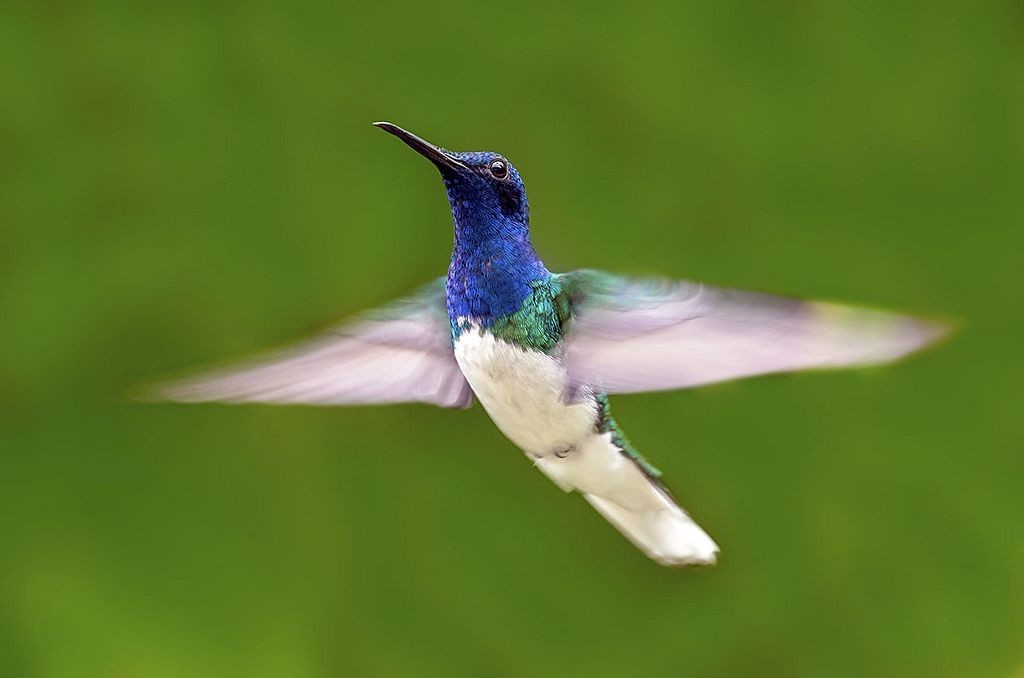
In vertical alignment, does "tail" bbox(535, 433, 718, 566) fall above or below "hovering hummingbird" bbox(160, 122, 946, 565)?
below

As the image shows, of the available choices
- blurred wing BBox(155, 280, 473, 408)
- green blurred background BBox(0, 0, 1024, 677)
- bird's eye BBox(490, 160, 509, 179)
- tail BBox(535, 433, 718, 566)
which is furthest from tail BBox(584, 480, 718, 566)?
green blurred background BBox(0, 0, 1024, 677)

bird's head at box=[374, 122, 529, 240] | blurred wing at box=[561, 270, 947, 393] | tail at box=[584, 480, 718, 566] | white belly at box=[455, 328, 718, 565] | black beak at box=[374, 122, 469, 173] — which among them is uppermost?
black beak at box=[374, 122, 469, 173]

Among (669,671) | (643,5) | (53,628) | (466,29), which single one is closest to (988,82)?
(643,5)

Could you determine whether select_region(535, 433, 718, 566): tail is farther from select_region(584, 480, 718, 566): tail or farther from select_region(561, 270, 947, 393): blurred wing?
select_region(561, 270, 947, 393): blurred wing

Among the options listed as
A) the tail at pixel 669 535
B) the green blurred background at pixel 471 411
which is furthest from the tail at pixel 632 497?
the green blurred background at pixel 471 411

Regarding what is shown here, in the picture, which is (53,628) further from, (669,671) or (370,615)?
(669,671)

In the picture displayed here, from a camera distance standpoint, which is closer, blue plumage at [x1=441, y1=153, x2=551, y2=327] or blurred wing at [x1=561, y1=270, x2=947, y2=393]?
blurred wing at [x1=561, y1=270, x2=947, y2=393]
